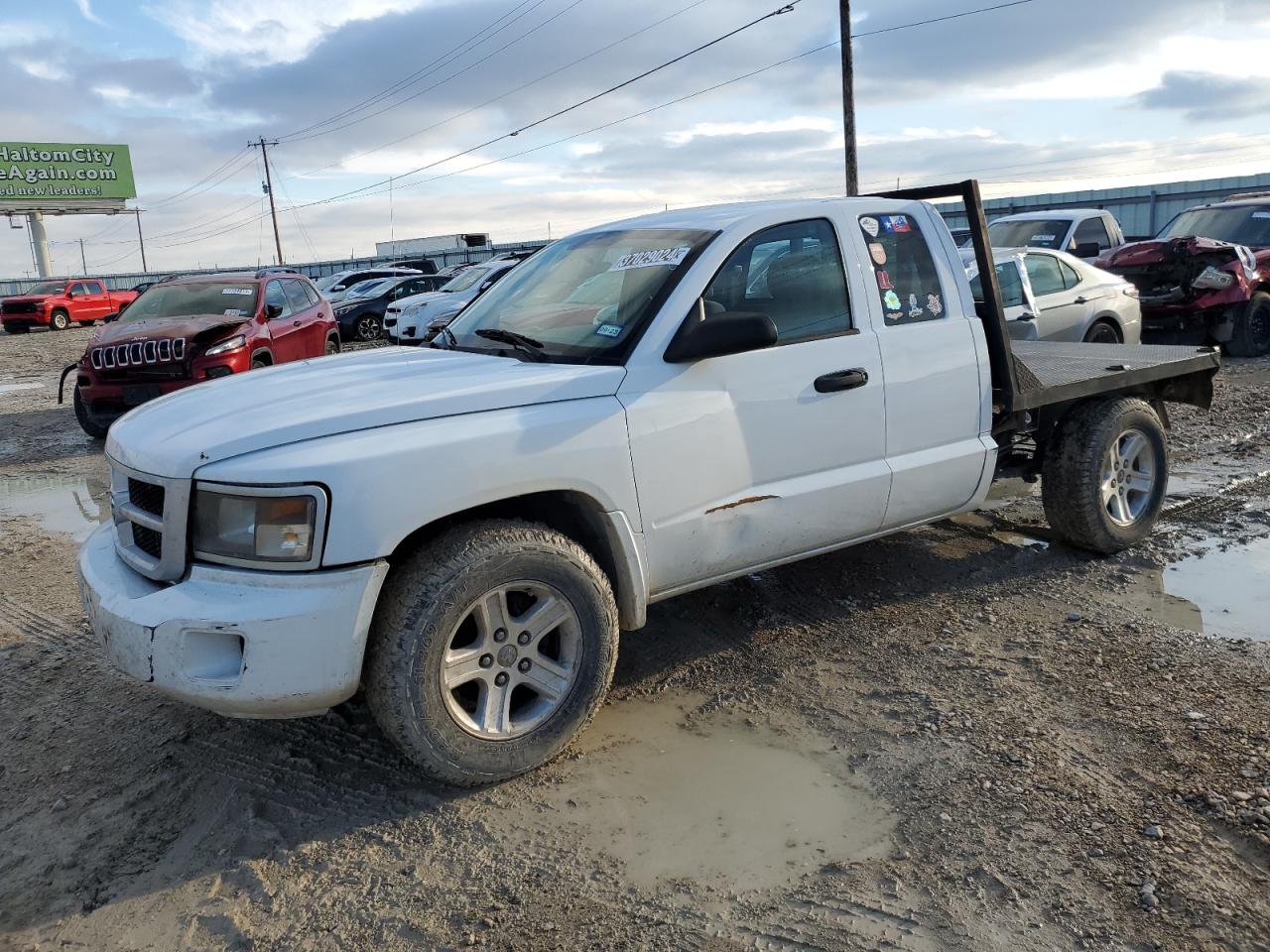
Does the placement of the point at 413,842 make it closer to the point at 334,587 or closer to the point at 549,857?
the point at 549,857

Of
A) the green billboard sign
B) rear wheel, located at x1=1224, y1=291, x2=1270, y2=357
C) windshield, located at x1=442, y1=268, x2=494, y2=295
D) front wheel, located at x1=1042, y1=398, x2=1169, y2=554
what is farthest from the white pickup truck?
the green billboard sign

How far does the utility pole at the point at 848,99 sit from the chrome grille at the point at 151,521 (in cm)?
1986

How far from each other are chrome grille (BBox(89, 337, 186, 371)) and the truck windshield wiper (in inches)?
245

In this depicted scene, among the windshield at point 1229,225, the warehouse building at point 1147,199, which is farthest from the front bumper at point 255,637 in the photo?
the warehouse building at point 1147,199

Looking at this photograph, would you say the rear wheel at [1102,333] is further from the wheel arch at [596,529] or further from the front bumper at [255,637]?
the front bumper at [255,637]

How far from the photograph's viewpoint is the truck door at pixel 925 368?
418cm

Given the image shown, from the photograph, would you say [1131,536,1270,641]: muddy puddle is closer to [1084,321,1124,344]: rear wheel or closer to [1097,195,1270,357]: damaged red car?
[1084,321,1124,344]: rear wheel

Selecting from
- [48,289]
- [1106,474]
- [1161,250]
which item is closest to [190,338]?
[1106,474]

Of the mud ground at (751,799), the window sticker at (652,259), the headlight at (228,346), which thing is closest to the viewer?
the mud ground at (751,799)

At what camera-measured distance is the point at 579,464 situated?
129 inches

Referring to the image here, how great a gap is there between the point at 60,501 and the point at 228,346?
94.4 inches

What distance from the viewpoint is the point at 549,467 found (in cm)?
321

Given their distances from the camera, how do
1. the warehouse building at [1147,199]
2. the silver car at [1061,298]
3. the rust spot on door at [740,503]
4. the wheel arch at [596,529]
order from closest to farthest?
the wheel arch at [596,529], the rust spot on door at [740,503], the silver car at [1061,298], the warehouse building at [1147,199]

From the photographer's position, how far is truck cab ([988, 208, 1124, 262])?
1309cm
